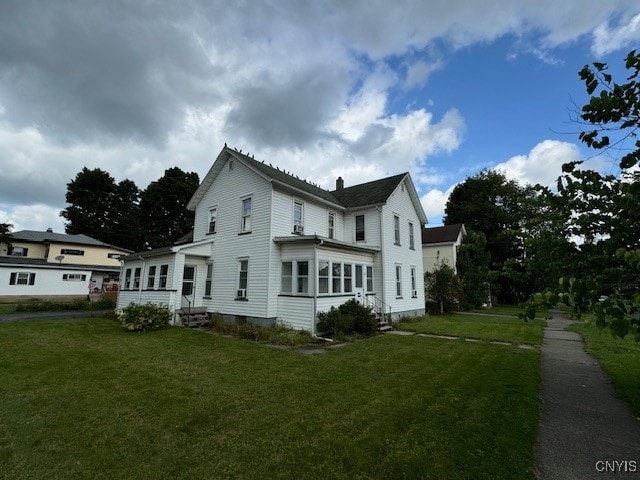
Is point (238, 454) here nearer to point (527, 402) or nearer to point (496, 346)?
point (527, 402)

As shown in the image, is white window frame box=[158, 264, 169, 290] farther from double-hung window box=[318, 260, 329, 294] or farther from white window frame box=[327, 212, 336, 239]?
white window frame box=[327, 212, 336, 239]

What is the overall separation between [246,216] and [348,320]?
7.52 metres

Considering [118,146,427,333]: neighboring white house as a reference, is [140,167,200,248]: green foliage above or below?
above

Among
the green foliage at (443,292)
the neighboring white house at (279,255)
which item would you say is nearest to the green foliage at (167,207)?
the neighboring white house at (279,255)

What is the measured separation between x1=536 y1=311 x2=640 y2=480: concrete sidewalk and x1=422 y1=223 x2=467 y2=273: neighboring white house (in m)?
20.4

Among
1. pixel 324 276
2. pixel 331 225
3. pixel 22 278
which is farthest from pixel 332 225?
pixel 22 278

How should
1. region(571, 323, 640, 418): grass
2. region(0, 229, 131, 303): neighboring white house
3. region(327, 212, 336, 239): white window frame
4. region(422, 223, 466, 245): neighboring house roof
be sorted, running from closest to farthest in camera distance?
region(571, 323, 640, 418): grass, region(327, 212, 336, 239): white window frame, region(0, 229, 131, 303): neighboring white house, region(422, 223, 466, 245): neighboring house roof

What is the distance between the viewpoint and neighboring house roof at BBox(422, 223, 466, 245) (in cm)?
2853

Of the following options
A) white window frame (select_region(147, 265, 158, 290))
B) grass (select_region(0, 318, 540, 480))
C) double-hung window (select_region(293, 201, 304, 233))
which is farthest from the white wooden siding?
grass (select_region(0, 318, 540, 480))

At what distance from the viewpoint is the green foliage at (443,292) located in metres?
23.6

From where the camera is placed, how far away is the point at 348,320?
12.7m

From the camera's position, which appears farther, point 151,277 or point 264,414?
point 151,277

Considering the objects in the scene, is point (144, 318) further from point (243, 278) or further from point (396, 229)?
point (396, 229)

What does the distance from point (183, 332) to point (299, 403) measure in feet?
31.4
